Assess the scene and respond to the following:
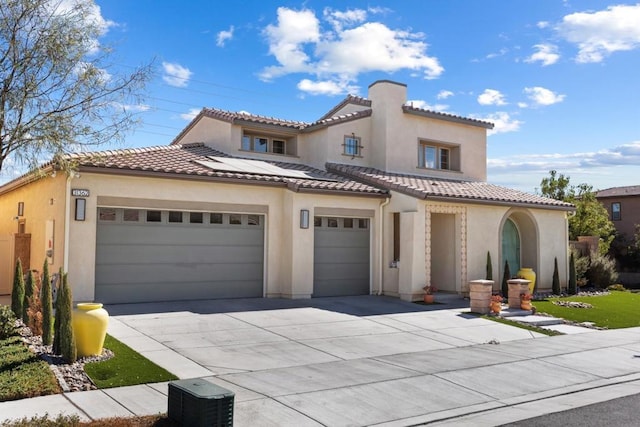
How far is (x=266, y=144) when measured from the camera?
21.9 metres

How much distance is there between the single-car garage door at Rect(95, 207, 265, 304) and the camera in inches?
575

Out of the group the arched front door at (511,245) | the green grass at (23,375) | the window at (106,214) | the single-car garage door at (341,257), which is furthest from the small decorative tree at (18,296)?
the arched front door at (511,245)

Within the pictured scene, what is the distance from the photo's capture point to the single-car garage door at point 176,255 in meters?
14.6

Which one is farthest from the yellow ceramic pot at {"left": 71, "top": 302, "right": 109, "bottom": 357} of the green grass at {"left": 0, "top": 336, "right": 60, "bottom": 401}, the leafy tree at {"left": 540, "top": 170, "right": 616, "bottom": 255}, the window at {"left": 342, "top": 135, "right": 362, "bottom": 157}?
the leafy tree at {"left": 540, "top": 170, "right": 616, "bottom": 255}

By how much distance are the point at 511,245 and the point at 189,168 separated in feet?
42.3

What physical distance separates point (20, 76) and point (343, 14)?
10548mm

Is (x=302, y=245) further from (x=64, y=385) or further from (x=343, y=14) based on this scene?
(x=64, y=385)

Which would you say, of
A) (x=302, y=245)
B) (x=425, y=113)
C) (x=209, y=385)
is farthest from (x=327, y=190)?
(x=209, y=385)

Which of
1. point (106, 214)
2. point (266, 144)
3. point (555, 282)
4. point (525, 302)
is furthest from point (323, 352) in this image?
point (555, 282)

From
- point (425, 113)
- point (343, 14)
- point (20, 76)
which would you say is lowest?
point (20, 76)

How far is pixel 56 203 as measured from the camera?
14461mm

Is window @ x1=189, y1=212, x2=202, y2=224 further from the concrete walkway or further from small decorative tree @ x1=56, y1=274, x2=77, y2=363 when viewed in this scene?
small decorative tree @ x1=56, y1=274, x2=77, y2=363

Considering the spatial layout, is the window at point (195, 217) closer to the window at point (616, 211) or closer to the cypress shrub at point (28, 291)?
the cypress shrub at point (28, 291)

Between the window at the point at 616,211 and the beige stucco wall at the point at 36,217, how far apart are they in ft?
140
